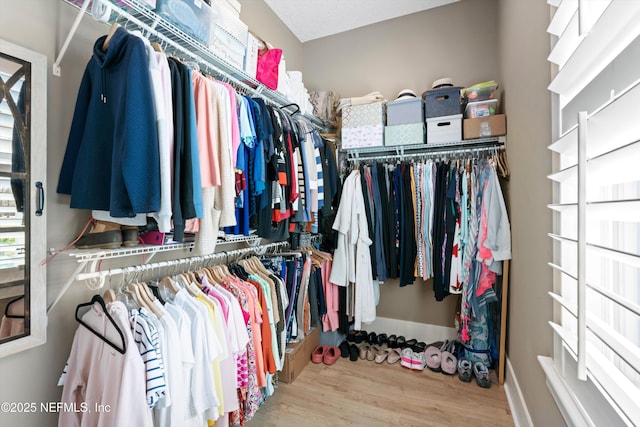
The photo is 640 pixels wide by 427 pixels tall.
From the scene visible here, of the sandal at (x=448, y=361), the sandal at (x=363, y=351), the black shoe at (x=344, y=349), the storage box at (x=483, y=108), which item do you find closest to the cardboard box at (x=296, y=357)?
the black shoe at (x=344, y=349)

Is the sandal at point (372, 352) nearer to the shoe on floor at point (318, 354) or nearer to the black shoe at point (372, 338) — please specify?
the black shoe at point (372, 338)

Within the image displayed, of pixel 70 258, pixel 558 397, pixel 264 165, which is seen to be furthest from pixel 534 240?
pixel 70 258

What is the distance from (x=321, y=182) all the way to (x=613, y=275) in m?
1.65

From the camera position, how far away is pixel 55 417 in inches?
46.0

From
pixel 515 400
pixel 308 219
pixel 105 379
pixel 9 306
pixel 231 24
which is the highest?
pixel 231 24

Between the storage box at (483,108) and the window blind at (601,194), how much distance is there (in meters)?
1.24

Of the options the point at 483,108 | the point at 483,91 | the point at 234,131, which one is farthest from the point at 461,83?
the point at 234,131

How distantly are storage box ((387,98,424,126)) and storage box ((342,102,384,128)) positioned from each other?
0.08 meters

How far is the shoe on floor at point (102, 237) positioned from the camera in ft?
3.72

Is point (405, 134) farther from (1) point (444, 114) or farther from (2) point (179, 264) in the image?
(2) point (179, 264)

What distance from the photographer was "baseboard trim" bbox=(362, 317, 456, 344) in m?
2.60

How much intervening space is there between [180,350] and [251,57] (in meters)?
1.72

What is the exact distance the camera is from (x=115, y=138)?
993 millimetres

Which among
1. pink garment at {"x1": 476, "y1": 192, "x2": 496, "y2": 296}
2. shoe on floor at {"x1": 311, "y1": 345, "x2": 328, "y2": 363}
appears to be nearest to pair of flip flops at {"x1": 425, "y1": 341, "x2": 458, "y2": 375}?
pink garment at {"x1": 476, "y1": 192, "x2": 496, "y2": 296}
